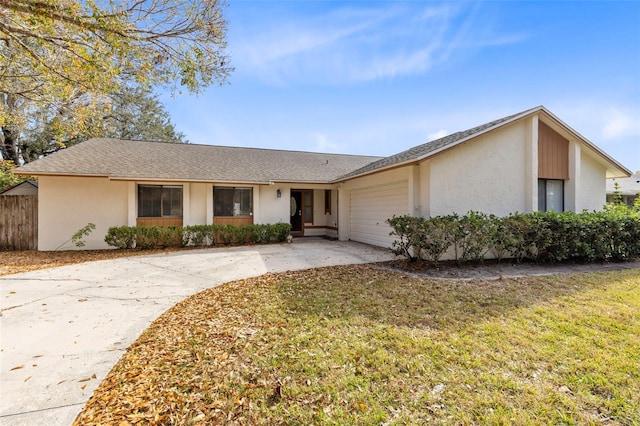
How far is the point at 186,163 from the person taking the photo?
41.6 ft

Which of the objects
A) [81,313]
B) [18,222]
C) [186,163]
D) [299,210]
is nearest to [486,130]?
[299,210]

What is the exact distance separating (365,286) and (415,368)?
2.89m

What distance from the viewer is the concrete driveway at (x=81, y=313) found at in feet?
8.11

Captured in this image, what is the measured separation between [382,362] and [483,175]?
7839 mm

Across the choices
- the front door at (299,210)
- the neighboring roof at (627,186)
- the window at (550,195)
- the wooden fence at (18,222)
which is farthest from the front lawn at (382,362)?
the neighboring roof at (627,186)

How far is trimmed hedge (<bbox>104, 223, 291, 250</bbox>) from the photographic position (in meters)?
10.3

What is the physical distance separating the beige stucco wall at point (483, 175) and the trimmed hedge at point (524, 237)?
2.66ft

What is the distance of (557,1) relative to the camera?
8.05 meters

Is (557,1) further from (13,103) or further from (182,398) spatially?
(13,103)

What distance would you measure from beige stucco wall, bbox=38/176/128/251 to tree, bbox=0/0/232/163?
4687 millimetres

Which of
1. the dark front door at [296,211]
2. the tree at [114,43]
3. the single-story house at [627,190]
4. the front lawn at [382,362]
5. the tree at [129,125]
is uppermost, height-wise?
the tree at [129,125]

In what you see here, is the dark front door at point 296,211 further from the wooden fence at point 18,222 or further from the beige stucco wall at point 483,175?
the wooden fence at point 18,222

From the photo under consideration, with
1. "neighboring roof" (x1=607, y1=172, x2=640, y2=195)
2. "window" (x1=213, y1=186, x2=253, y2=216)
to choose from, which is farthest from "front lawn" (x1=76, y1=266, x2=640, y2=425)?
"neighboring roof" (x1=607, y1=172, x2=640, y2=195)

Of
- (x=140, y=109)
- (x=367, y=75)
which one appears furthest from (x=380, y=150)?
(x=140, y=109)
